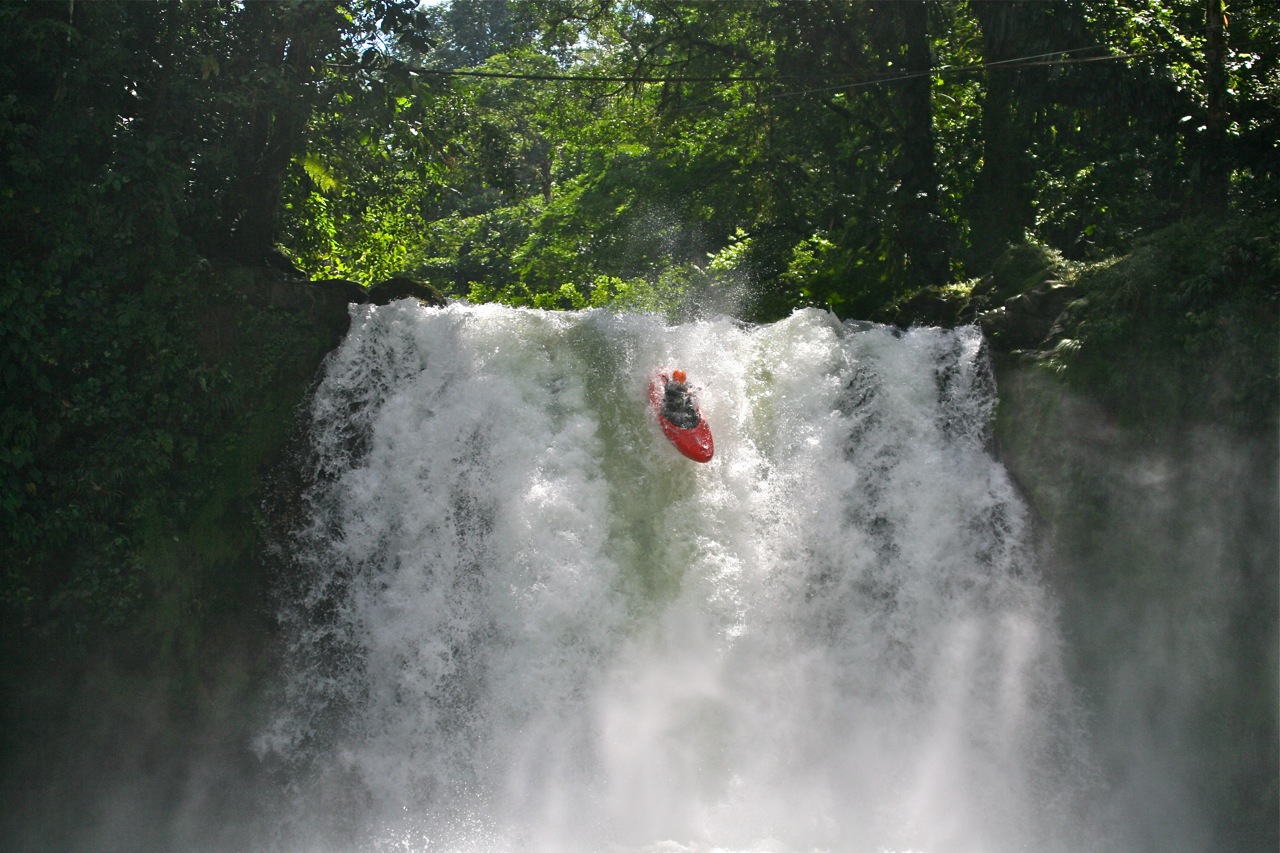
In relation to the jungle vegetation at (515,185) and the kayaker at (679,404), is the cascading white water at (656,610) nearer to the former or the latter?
the kayaker at (679,404)

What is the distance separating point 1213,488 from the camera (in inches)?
343

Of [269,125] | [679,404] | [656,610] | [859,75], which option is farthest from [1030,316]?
[269,125]

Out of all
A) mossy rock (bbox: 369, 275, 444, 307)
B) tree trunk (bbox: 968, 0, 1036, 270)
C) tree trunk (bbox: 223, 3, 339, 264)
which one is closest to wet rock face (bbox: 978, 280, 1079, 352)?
tree trunk (bbox: 968, 0, 1036, 270)

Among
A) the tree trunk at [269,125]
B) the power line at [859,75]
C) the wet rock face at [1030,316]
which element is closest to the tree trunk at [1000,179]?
the power line at [859,75]

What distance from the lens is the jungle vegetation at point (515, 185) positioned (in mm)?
9500

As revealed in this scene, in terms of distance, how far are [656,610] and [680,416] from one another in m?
1.67

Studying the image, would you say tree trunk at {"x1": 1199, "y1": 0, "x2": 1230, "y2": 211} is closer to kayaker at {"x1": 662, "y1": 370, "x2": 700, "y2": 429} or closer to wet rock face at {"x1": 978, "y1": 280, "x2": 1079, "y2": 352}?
wet rock face at {"x1": 978, "y1": 280, "x2": 1079, "y2": 352}

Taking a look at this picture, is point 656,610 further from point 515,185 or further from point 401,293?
point 515,185

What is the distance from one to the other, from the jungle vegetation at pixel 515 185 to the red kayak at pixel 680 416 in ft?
10.1

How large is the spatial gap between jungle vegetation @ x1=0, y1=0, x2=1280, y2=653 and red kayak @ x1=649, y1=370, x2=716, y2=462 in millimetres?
3086

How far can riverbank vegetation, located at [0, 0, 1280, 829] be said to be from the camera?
30.9 feet

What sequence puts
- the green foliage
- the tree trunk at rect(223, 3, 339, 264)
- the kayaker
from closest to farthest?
the green foliage → the kayaker → the tree trunk at rect(223, 3, 339, 264)

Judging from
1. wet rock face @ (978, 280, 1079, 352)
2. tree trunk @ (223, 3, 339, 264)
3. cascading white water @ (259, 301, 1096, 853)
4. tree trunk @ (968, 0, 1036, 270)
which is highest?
tree trunk @ (968, 0, 1036, 270)

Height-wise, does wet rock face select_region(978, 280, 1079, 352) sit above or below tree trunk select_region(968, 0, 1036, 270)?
below
